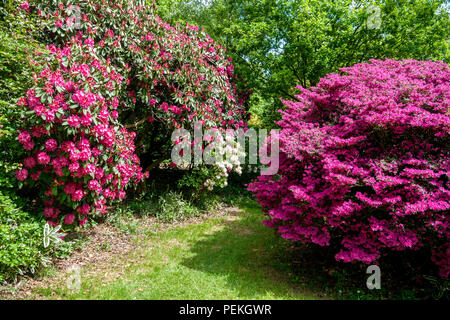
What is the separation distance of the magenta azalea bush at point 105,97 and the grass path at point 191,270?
1030 mm

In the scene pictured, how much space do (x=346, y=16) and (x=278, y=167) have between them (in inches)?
249

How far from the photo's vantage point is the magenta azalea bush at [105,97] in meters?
4.10

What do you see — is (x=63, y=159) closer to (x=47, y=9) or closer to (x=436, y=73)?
Answer: (x=47, y=9)

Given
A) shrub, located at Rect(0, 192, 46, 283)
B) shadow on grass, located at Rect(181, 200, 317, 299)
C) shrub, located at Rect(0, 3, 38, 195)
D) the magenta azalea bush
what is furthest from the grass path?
shrub, located at Rect(0, 3, 38, 195)

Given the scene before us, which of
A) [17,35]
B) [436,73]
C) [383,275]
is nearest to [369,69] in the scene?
[436,73]

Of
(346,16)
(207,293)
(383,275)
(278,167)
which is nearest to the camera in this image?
(207,293)

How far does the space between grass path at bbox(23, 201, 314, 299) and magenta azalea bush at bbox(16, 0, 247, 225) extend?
3.38 ft

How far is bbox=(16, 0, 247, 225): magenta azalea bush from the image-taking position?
4.10 meters

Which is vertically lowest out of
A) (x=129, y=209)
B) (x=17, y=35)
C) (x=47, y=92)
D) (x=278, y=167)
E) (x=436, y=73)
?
(x=129, y=209)

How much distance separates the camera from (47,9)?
5.43 meters

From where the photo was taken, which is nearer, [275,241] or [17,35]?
[17,35]

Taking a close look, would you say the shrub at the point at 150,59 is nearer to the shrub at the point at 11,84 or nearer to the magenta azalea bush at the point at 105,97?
the magenta azalea bush at the point at 105,97

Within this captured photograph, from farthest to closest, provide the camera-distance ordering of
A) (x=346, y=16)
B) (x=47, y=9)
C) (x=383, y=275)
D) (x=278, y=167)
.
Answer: (x=346, y=16)
(x=47, y=9)
(x=278, y=167)
(x=383, y=275)

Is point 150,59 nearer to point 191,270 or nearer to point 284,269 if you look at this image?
point 191,270
